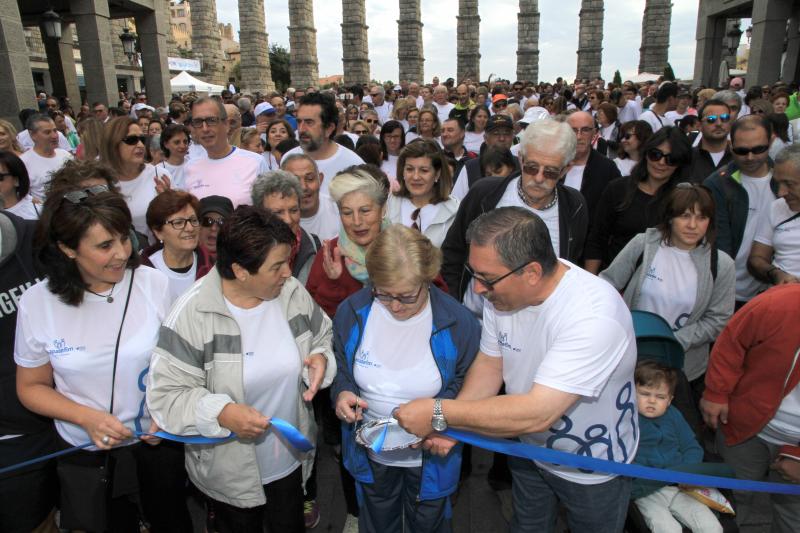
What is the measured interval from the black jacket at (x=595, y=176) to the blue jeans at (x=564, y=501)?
2586 millimetres

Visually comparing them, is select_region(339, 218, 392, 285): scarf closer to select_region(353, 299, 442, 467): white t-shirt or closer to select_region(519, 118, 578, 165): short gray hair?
select_region(353, 299, 442, 467): white t-shirt

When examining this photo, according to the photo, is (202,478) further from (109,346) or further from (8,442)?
(8,442)

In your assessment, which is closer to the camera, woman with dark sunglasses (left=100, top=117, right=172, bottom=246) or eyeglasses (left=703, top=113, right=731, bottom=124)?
woman with dark sunglasses (left=100, top=117, right=172, bottom=246)

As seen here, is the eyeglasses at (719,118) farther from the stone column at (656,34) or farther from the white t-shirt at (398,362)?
the stone column at (656,34)

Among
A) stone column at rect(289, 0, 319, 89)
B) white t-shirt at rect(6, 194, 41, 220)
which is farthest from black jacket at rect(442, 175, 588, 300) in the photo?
stone column at rect(289, 0, 319, 89)

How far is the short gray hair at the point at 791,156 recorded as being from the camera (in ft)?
9.98

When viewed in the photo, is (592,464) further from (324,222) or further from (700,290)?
(324,222)

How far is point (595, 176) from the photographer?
4.46 metres

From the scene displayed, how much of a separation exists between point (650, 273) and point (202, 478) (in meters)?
2.77

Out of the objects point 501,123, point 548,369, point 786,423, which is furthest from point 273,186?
point 501,123

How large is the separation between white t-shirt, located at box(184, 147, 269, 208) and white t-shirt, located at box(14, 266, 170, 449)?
181 centimetres

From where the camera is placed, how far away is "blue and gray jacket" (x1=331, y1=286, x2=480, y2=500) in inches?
92.3

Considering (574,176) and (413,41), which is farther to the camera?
(413,41)

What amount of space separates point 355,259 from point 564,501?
1.64 m
